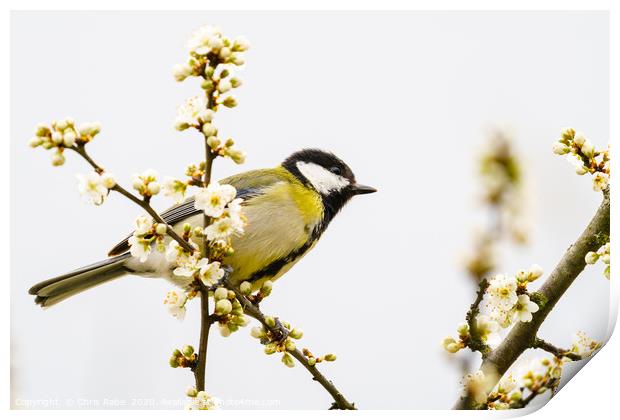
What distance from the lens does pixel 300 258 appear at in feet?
5.22

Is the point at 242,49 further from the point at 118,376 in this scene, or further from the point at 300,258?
the point at 118,376

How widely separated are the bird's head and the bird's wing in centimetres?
4

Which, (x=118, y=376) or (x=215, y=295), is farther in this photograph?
(x=118, y=376)

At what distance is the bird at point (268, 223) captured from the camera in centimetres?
145

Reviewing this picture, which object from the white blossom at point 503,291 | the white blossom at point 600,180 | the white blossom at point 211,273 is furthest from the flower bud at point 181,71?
the white blossom at point 600,180

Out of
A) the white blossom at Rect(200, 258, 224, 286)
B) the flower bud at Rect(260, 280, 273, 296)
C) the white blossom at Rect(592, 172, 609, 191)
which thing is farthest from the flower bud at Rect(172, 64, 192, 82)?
the white blossom at Rect(592, 172, 609, 191)

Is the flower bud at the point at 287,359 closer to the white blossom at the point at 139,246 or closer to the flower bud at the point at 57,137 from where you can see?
the white blossom at the point at 139,246

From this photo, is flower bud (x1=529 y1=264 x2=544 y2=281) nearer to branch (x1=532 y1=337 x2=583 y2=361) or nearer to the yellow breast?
branch (x1=532 y1=337 x2=583 y2=361)

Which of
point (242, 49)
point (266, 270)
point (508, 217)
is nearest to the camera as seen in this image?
point (242, 49)

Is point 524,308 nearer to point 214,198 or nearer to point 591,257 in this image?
point 591,257

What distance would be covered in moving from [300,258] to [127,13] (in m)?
0.60

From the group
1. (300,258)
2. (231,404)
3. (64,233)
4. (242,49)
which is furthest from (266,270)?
(242,49)

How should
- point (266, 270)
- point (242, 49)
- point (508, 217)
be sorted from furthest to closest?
point (266, 270), point (508, 217), point (242, 49)

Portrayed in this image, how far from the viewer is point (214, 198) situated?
1.15m
